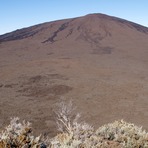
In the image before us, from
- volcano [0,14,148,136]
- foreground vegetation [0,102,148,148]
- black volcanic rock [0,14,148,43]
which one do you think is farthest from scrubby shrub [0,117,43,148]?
black volcanic rock [0,14,148,43]

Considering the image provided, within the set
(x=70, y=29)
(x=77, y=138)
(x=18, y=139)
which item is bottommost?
(x=77, y=138)

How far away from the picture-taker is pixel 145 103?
85.2 ft

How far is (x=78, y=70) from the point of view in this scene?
1501 inches

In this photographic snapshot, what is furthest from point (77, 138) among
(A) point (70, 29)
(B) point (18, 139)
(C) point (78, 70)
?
(A) point (70, 29)

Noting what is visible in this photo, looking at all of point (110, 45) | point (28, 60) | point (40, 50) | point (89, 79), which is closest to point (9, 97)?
point (89, 79)

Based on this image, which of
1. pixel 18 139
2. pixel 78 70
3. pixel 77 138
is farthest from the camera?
pixel 78 70

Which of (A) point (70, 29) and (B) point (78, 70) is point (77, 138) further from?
(A) point (70, 29)

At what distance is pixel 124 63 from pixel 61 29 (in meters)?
21.0

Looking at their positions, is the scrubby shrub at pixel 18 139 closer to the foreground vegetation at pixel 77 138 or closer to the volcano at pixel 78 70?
the foreground vegetation at pixel 77 138

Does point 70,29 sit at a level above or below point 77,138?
above

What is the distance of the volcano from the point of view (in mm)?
23812

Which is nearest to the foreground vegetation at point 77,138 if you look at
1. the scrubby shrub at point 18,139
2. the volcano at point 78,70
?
the scrubby shrub at point 18,139

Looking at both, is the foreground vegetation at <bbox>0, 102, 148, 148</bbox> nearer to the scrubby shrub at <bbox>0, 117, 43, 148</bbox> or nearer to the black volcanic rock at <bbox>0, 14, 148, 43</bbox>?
the scrubby shrub at <bbox>0, 117, 43, 148</bbox>

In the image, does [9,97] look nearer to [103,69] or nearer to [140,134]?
[103,69]
